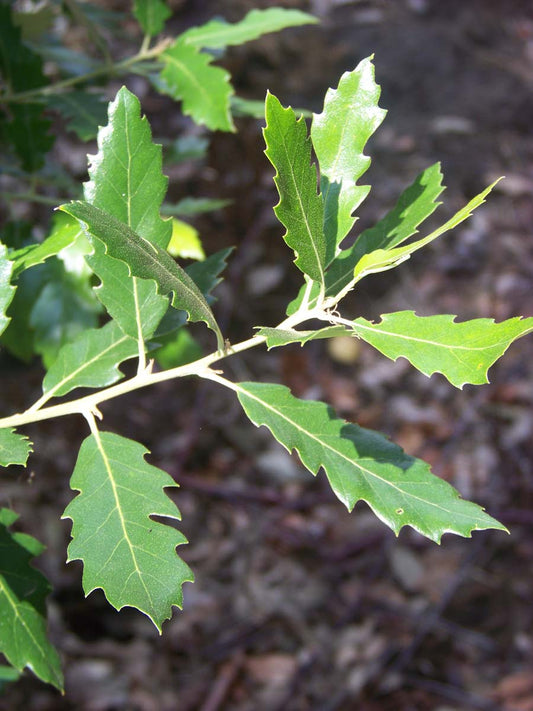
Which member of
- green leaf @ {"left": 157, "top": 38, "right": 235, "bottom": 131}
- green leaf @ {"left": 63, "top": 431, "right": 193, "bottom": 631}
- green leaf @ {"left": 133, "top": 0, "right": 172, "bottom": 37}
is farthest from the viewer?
green leaf @ {"left": 133, "top": 0, "right": 172, "bottom": 37}

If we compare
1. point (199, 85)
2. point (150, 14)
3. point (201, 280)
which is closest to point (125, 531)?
point (201, 280)

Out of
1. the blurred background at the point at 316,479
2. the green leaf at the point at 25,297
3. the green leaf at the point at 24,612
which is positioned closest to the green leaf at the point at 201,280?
the green leaf at the point at 24,612

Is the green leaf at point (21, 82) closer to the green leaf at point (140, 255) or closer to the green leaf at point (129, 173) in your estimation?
the green leaf at point (129, 173)

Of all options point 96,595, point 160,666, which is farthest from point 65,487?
point 160,666

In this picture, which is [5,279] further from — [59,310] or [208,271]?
[59,310]

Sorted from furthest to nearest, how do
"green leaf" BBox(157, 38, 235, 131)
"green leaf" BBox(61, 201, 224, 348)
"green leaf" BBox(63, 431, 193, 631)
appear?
"green leaf" BBox(157, 38, 235, 131), "green leaf" BBox(63, 431, 193, 631), "green leaf" BBox(61, 201, 224, 348)

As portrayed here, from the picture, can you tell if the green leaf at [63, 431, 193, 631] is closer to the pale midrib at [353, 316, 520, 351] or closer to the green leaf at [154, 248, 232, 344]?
the green leaf at [154, 248, 232, 344]

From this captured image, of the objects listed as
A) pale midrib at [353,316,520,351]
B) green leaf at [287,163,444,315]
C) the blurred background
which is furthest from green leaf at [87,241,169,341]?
the blurred background
